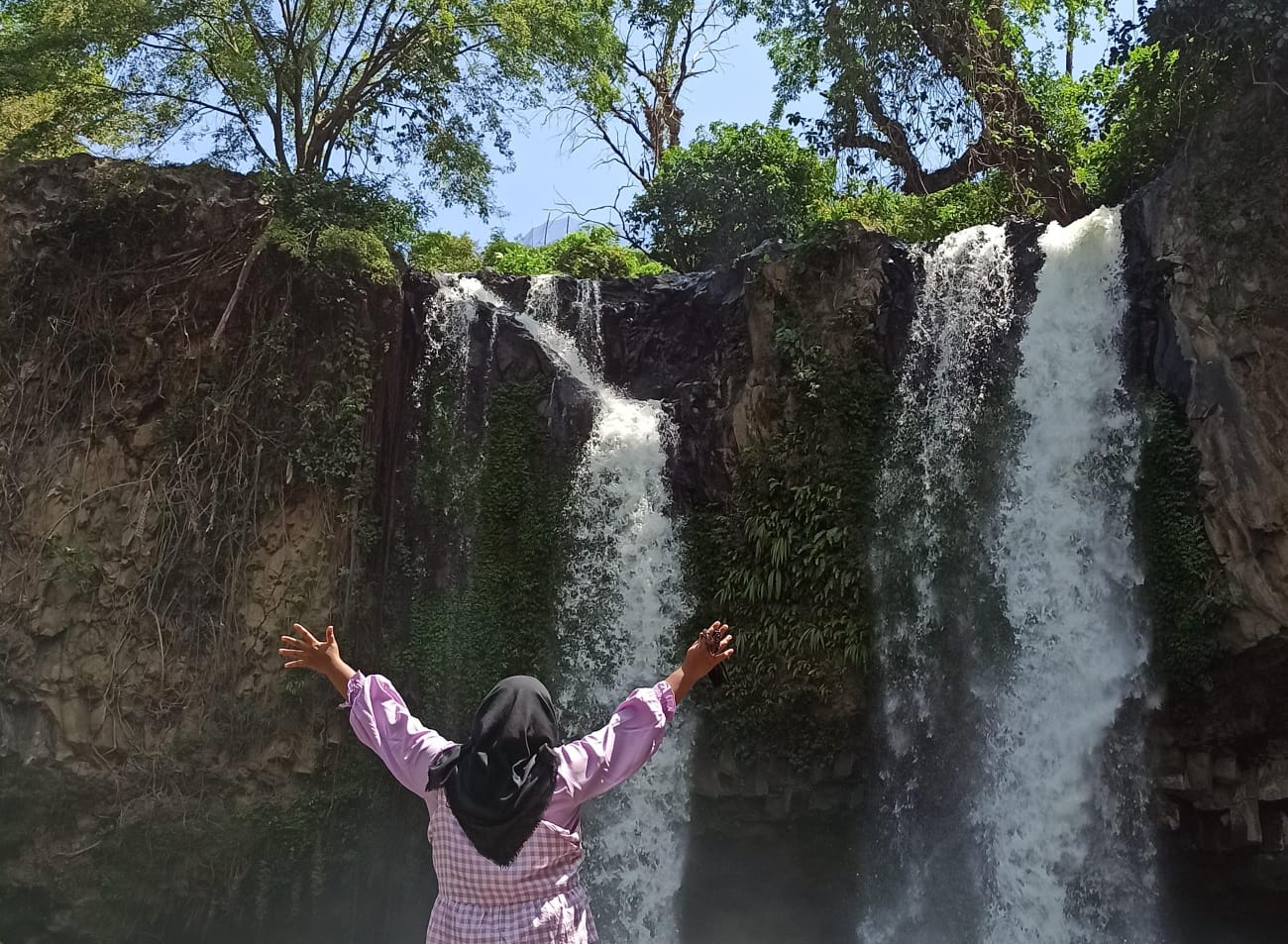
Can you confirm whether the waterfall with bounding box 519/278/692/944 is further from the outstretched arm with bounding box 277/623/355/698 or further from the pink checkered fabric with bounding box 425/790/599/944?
the pink checkered fabric with bounding box 425/790/599/944

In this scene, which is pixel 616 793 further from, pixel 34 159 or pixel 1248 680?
A: pixel 34 159

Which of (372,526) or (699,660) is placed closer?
(699,660)

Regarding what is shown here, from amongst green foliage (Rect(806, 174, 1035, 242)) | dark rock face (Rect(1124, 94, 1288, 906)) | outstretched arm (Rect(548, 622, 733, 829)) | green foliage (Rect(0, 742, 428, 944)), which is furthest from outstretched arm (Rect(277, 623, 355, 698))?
green foliage (Rect(806, 174, 1035, 242))

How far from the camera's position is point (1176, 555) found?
363 inches

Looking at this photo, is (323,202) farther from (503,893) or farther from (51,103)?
(503,893)

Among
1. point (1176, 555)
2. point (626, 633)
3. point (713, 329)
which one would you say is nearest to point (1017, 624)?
point (1176, 555)

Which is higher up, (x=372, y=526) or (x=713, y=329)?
(x=713, y=329)

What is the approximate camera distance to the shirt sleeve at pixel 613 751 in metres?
2.67

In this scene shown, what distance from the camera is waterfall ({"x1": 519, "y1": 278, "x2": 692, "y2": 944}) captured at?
33.4 feet

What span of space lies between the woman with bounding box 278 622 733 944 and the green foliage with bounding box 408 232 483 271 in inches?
584

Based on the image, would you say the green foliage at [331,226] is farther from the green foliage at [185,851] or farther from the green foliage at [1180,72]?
the green foliage at [1180,72]

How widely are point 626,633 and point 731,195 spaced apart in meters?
9.11

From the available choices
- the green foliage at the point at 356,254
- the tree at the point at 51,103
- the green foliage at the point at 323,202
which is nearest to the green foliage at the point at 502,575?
the green foliage at the point at 356,254

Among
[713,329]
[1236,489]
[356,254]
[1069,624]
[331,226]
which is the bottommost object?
[1069,624]
